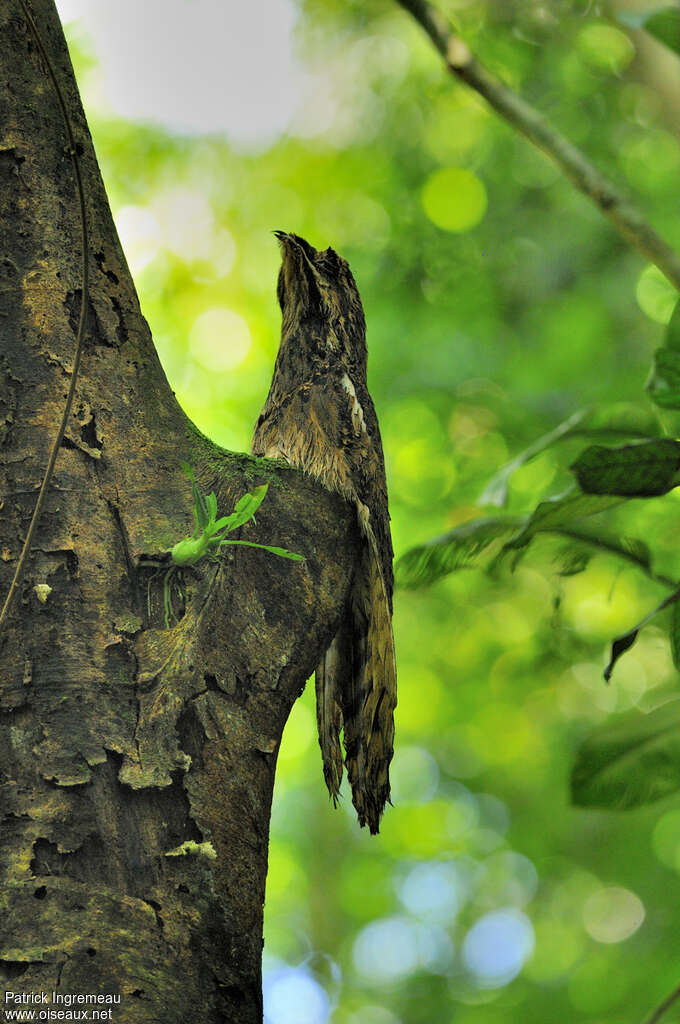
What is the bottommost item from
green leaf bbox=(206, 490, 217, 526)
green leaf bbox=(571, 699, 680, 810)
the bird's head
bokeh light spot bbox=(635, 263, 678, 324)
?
green leaf bbox=(571, 699, 680, 810)

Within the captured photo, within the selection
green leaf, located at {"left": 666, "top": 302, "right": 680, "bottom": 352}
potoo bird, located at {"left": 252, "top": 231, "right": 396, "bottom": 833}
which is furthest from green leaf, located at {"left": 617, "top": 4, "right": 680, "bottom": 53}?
potoo bird, located at {"left": 252, "top": 231, "right": 396, "bottom": 833}

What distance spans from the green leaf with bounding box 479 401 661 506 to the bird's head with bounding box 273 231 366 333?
1.48ft

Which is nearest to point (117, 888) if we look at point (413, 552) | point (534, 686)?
point (413, 552)

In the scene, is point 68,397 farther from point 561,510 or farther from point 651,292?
point 651,292

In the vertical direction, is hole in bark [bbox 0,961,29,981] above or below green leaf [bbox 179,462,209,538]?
below

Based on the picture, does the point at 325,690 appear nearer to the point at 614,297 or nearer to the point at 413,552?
the point at 413,552

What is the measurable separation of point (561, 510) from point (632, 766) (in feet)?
1.35

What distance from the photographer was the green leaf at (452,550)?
5.33 ft

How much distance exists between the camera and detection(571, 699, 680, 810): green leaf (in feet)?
4.05

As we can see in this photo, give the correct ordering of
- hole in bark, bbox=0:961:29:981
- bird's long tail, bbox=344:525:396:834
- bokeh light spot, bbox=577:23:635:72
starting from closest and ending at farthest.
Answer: hole in bark, bbox=0:961:29:981, bird's long tail, bbox=344:525:396:834, bokeh light spot, bbox=577:23:635:72

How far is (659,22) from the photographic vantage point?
104 cm

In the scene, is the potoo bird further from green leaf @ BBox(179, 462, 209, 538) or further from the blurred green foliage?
the blurred green foliage

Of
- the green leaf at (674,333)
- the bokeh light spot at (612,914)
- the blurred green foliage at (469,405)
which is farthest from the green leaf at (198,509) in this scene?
the bokeh light spot at (612,914)

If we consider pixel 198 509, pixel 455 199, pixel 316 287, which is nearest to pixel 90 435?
pixel 198 509
